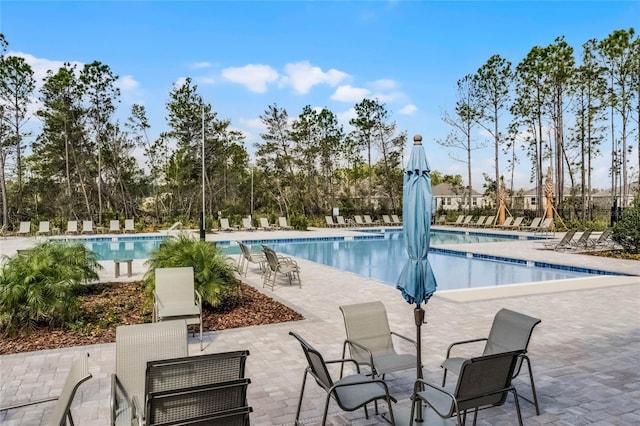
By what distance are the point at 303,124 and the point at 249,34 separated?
1409cm

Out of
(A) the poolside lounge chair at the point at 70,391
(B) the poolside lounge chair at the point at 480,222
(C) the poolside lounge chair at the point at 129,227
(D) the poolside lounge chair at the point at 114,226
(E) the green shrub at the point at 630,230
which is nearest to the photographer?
(A) the poolside lounge chair at the point at 70,391

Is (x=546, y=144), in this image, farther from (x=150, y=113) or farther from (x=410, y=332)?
(x=410, y=332)

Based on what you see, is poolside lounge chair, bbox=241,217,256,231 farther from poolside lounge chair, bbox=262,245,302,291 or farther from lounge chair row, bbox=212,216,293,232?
poolside lounge chair, bbox=262,245,302,291

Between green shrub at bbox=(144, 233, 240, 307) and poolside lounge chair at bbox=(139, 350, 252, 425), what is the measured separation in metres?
4.07

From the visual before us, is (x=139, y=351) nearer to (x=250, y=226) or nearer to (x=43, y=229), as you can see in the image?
(x=43, y=229)

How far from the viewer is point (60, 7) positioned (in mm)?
11297

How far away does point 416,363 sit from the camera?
3629 mm

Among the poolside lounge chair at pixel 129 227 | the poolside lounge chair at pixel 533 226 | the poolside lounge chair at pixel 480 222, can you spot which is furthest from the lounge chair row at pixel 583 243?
the poolside lounge chair at pixel 129 227

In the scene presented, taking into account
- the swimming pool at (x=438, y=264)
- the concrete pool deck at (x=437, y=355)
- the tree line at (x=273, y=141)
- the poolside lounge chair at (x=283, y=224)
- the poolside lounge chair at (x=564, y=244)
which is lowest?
the swimming pool at (x=438, y=264)

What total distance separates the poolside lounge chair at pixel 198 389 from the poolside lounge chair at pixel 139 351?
801mm

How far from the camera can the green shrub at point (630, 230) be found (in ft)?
43.7

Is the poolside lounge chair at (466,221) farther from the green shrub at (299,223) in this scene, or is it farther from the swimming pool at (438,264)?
the green shrub at (299,223)

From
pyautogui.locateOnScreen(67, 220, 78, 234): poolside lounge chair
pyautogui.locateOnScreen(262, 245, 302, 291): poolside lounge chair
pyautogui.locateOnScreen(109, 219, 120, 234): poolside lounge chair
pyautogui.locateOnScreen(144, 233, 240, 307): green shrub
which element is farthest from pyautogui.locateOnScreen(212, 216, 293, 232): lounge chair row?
pyautogui.locateOnScreen(144, 233, 240, 307): green shrub

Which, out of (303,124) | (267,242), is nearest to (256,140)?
(303,124)
